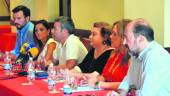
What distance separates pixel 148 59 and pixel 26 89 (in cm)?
108

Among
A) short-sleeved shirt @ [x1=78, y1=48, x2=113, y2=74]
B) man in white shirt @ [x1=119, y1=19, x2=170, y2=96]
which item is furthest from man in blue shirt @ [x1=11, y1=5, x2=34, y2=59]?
man in white shirt @ [x1=119, y1=19, x2=170, y2=96]

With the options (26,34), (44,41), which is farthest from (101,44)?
(26,34)

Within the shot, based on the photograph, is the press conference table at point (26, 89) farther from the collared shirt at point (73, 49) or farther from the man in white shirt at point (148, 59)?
the collared shirt at point (73, 49)

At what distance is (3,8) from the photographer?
984 cm

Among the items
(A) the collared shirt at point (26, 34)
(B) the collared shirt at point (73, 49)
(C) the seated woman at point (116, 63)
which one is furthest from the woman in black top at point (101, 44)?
(A) the collared shirt at point (26, 34)

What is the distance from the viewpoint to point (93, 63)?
12.0 feet

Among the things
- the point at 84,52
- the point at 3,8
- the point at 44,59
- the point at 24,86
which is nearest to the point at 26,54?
the point at 44,59

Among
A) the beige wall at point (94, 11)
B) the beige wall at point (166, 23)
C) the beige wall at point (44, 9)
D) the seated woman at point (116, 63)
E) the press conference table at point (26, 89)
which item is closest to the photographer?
the press conference table at point (26, 89)

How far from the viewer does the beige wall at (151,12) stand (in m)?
3.97

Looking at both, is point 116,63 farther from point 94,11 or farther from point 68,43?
point 94,11

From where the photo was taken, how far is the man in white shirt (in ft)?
7.41

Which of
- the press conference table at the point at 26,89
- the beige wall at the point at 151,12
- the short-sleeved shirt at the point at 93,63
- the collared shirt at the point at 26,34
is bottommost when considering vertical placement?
the press conference table at the point at 26,89

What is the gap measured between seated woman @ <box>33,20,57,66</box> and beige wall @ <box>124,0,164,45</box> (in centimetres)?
92

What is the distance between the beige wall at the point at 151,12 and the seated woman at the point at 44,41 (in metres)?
0.92
